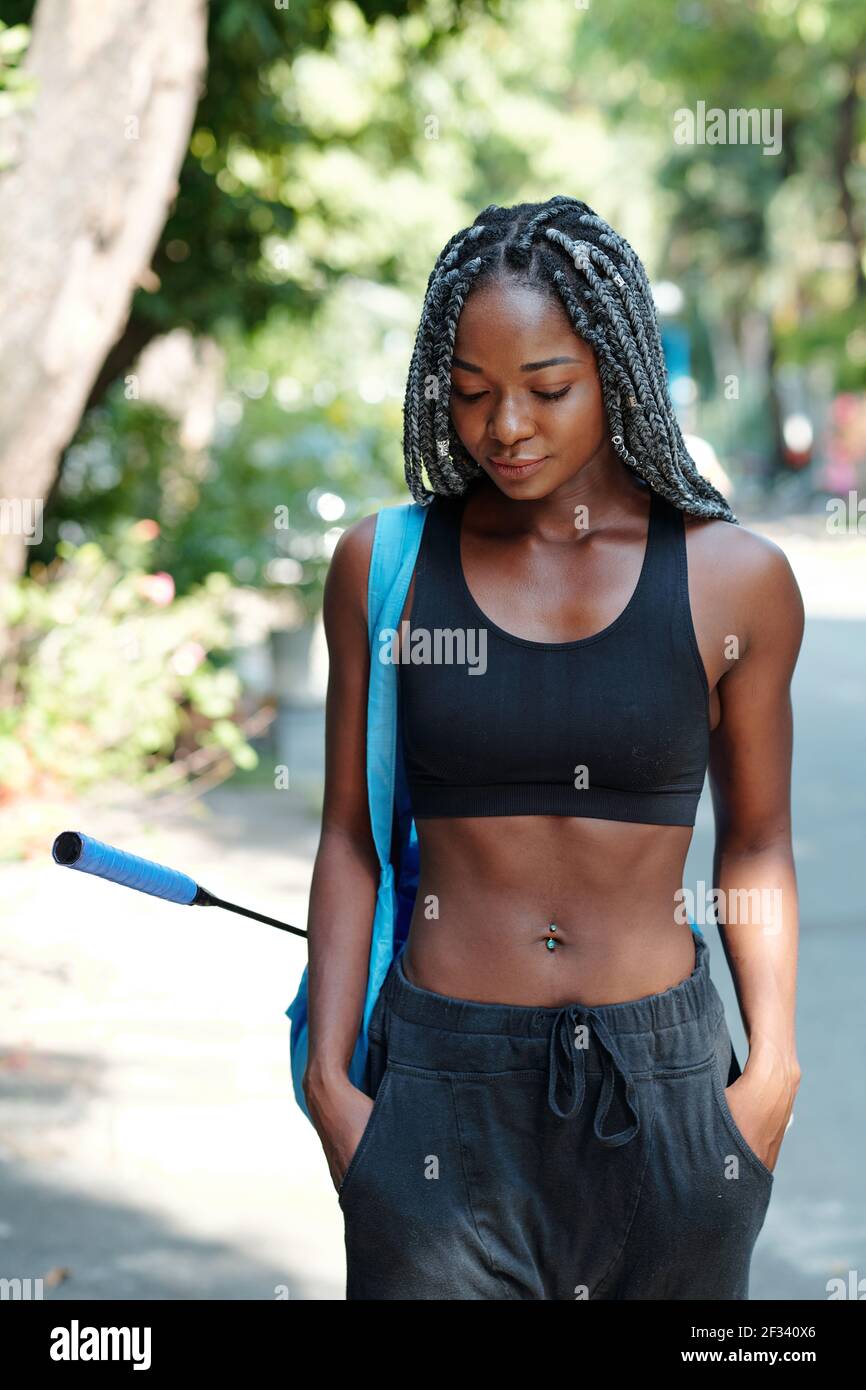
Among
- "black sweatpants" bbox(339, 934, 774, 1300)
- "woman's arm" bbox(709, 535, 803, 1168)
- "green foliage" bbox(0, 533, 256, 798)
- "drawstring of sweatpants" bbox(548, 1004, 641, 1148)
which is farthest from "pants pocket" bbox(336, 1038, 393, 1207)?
"green foliage" bbox(0, 533, 256, 798)

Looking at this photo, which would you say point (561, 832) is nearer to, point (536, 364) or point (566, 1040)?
point (566, 1040)

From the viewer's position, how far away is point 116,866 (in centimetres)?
195

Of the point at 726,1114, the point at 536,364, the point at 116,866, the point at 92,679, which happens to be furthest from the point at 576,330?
the point at 92,679

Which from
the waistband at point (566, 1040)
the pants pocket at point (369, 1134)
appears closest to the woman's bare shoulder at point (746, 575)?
the waistband at point (566, 1040)

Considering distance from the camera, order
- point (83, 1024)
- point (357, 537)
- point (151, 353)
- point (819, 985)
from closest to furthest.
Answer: point (357, 537)
point (83, 1024)
point (819, 985)
point (151, 353)

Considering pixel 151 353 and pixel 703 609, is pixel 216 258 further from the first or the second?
pixel 703 609

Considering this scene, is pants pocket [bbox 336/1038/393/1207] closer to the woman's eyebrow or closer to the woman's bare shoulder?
the woman's bare shoulder

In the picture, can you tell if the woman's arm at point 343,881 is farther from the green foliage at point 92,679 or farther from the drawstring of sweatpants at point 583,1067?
the green foliage at point 92,679

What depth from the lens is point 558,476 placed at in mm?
1979

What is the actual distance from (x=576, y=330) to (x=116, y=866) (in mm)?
812

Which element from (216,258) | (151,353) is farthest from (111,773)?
(151,353)

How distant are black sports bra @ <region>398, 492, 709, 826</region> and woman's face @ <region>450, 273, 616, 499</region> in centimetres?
18

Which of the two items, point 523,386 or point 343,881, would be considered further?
point 343,881
